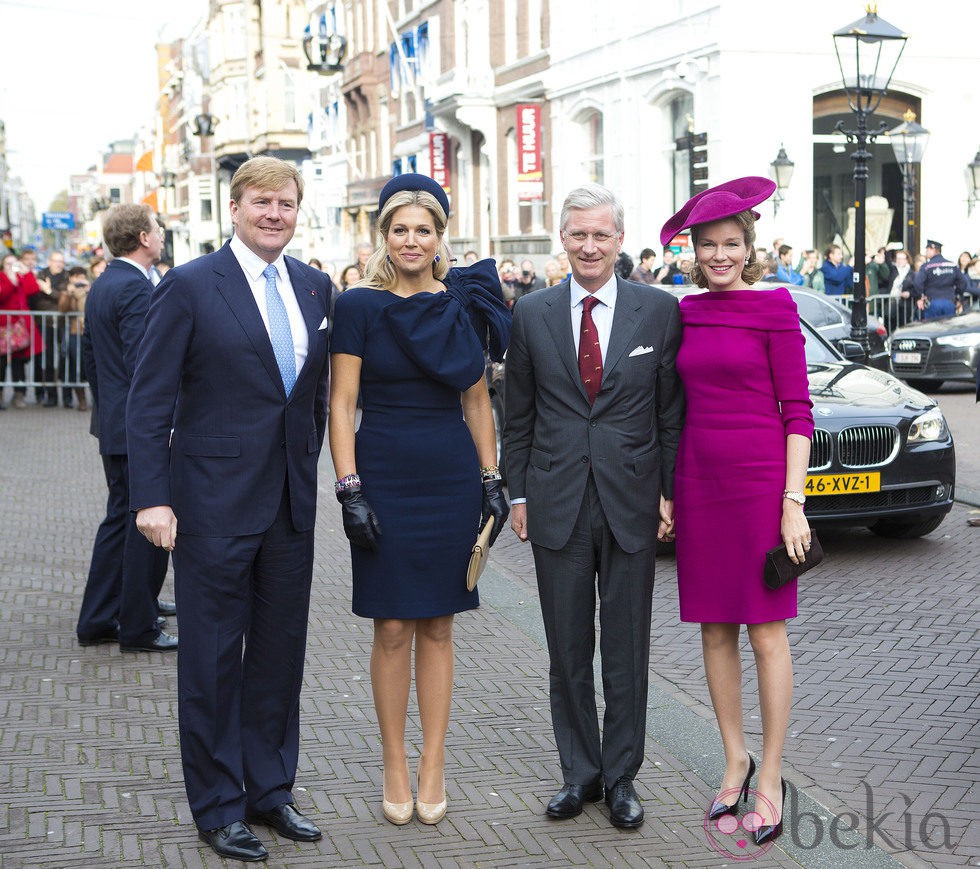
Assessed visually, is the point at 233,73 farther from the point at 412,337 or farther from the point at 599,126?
the point at 412,337

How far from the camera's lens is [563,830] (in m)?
4.11

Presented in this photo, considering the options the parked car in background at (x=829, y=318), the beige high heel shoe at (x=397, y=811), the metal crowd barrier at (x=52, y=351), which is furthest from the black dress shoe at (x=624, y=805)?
the metal crowd barrier at (x=52, y=351)

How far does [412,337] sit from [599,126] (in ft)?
82.0

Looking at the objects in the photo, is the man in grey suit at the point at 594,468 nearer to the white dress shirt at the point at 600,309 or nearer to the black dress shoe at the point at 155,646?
the white dress shirt at the point at 600,309

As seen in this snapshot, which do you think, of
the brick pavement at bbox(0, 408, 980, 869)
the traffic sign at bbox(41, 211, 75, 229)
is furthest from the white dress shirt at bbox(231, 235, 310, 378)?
the traffic sign at bbox(41, 211, 75, 229)

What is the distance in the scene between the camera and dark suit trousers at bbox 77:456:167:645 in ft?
19.8

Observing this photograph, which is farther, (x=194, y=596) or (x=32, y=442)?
(x=32, y=442)

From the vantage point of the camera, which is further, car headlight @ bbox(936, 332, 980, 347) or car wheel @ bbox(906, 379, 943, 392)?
car wheel @ bbox(906, 379, 943, 392)

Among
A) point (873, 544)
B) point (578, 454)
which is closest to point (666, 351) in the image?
point (578, 454)

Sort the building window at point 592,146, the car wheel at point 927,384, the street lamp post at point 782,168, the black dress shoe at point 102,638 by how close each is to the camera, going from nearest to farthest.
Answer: the black dress shoe at point 102,638 < the car wheel at point 927,384 < the street lamp post at point 782,168 < the building window at point 592,146

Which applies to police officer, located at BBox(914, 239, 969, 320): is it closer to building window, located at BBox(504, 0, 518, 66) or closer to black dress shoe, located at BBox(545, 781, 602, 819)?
building window, located at BBox(504, 0, 518, 66)

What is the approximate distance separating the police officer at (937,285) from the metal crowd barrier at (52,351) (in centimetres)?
1214

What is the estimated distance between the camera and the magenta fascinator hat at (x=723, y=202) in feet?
13.1

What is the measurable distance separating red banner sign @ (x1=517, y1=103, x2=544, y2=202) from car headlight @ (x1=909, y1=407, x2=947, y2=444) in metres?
22.0
